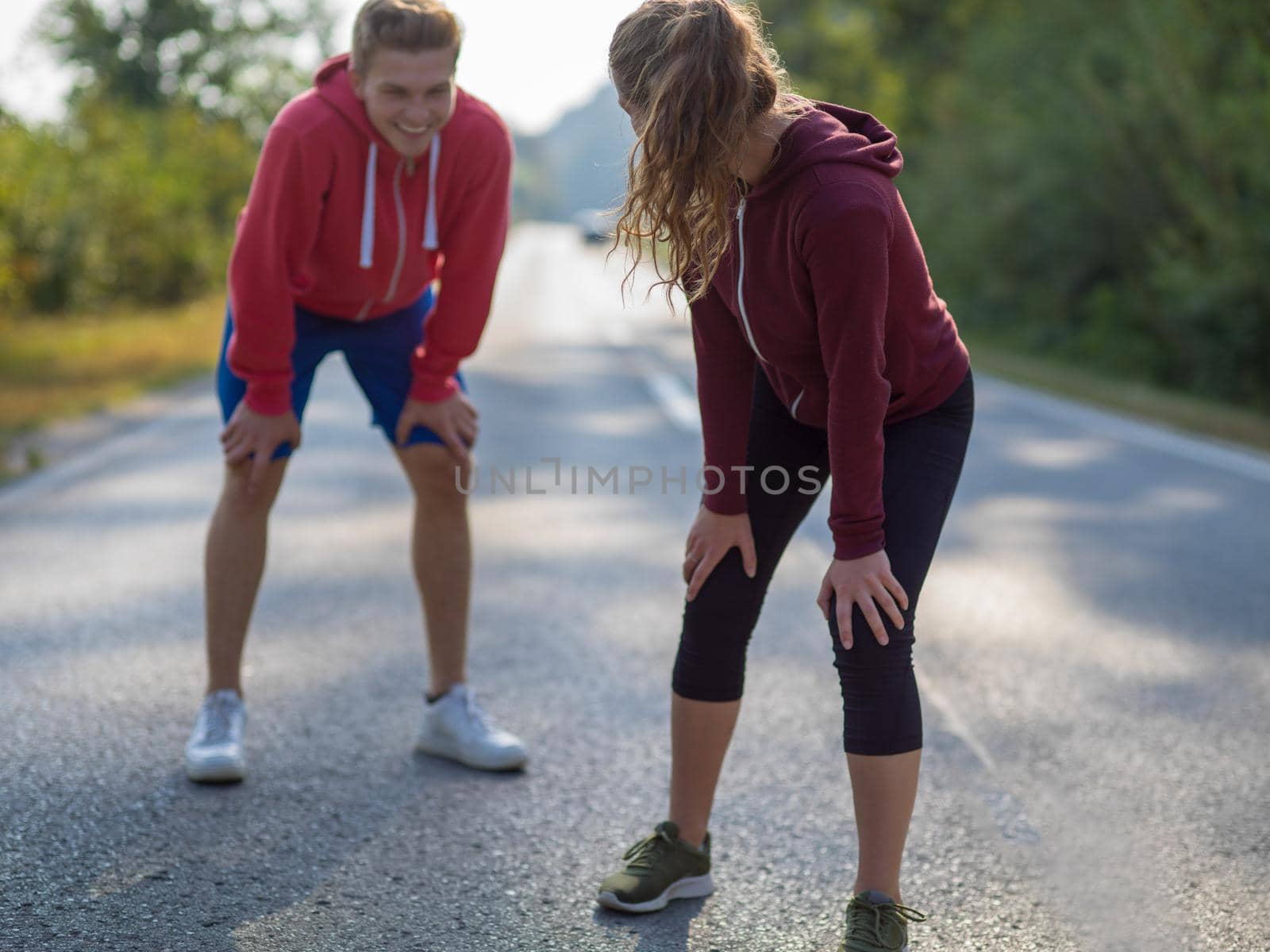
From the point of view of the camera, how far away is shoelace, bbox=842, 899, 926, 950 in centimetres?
255

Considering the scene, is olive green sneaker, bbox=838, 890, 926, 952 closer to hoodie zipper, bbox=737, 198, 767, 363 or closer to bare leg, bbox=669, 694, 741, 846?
bare leg, bbox=669, 694, 741, 846

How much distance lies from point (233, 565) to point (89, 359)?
1156 cm

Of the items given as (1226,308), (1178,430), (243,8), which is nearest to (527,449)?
(1178,430)

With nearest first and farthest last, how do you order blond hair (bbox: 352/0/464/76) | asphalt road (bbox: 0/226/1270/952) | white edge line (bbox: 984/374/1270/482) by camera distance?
asphalt road (bbox: 0/226/1270/952) < blond hair (bbox: 352/0/464/76) < white edge line (bbox: 984/374/1270/482)

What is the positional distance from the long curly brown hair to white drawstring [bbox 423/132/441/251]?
44.6 inches

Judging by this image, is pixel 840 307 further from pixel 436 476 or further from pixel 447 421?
pixel 436 476

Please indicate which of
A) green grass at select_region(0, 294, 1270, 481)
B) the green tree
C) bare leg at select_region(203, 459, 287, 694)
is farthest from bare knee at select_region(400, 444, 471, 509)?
the green tree

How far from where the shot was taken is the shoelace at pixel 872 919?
2.55 metres

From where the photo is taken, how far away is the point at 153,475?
26.2 feet

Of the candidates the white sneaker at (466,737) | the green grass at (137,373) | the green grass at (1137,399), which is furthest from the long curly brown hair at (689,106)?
the green grass at (1137,399)

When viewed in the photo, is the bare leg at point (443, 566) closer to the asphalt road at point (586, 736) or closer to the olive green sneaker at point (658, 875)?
the asphalt road at point (586, 736)

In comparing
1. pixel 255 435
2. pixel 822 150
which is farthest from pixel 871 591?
pixel 255 435

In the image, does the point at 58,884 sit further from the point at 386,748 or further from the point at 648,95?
the point at 648,95

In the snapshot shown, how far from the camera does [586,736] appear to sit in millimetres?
3873
